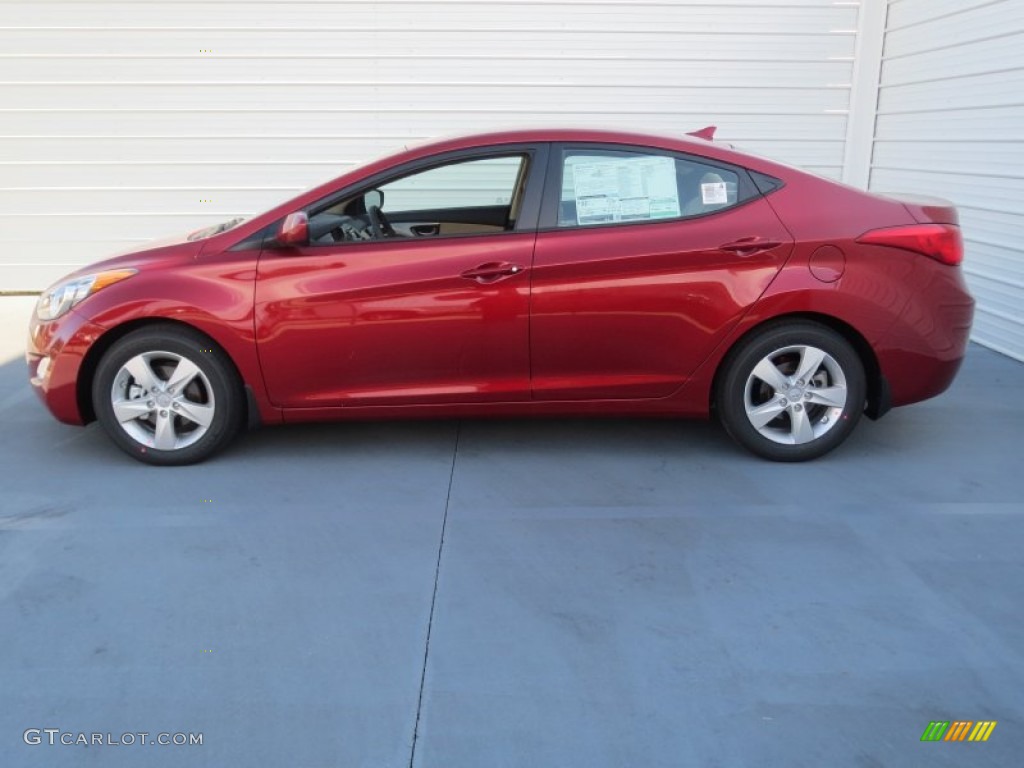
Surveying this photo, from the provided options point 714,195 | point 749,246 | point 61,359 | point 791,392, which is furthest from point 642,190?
point 61,359

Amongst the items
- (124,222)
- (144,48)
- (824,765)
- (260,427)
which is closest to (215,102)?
(144,48)

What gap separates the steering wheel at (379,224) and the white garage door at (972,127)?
13.8 ft

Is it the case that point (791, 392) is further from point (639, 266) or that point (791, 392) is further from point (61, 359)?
point (61, 359)

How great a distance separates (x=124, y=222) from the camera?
863 cm

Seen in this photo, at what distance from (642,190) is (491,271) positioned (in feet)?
2.67

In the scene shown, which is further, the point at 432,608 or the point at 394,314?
the point at 394,314

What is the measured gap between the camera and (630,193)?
4.68 meters

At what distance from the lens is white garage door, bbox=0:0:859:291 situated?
823cm

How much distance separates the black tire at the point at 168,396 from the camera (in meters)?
4.63

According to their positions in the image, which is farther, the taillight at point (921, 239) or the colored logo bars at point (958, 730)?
the taillight at point (921, 239)

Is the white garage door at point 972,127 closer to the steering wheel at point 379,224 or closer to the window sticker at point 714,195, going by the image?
the window sticker at point 714,195

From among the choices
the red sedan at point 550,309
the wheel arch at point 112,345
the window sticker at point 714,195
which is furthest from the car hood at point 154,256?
the window sticker at point 714,195

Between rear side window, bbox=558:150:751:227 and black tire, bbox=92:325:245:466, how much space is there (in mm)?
1757

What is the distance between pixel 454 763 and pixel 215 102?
7.00 metres
